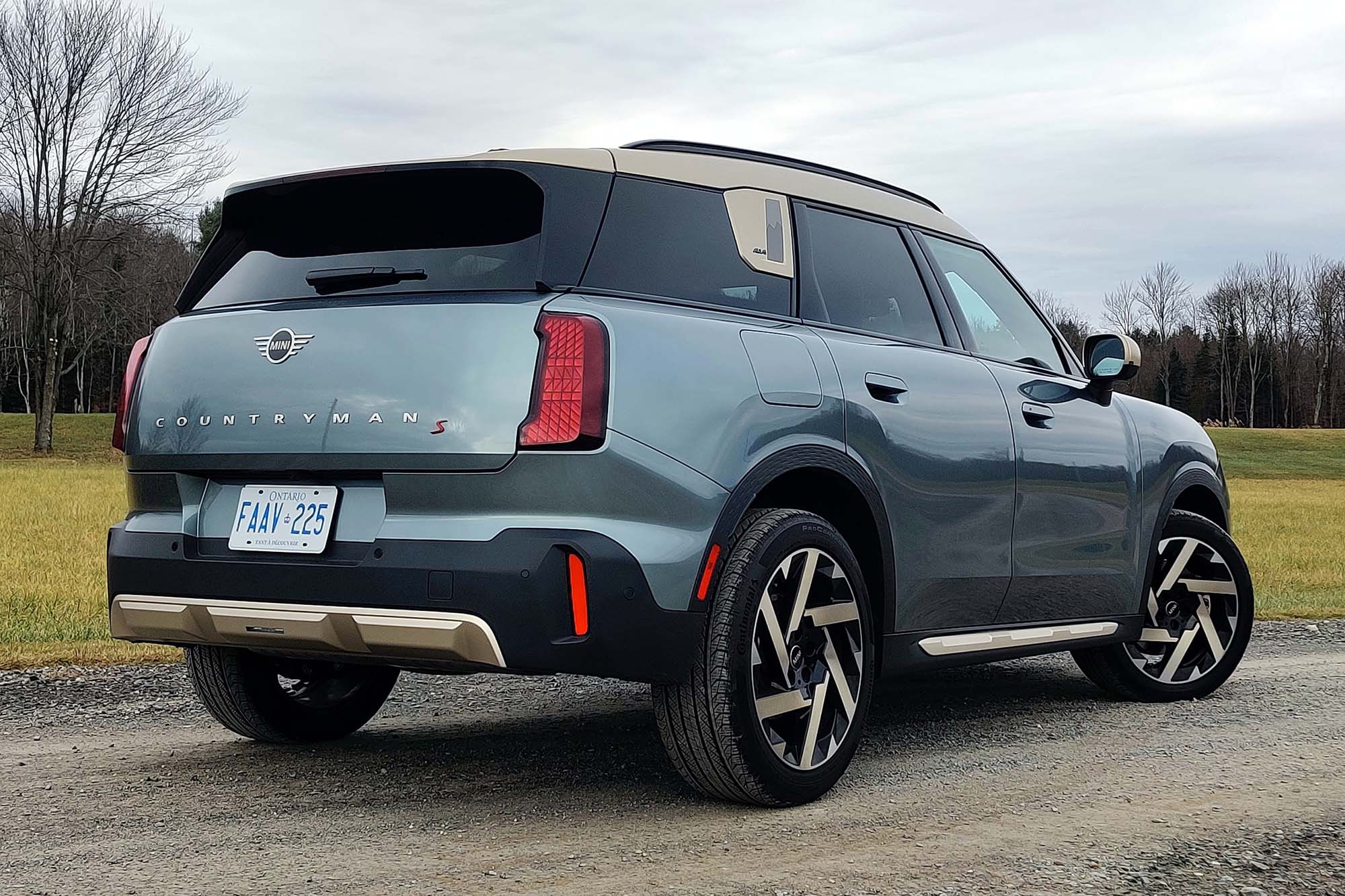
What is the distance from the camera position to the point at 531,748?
502 centimetres

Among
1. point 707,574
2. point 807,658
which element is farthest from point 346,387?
point 807,658

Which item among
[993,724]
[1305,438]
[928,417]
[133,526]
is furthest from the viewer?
[1305,438]

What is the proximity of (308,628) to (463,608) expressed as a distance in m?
0.50

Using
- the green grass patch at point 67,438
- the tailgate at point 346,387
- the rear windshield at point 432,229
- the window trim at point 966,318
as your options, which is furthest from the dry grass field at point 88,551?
the window trim at point 966,318

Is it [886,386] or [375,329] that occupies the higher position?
[375,329]

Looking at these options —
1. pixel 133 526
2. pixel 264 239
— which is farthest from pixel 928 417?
pixel 133 526

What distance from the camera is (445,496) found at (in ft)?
12.0

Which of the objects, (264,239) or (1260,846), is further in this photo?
(264,239)

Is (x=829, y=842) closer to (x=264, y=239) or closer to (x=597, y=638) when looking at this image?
(x=597, y=638)

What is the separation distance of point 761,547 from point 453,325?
1052mm

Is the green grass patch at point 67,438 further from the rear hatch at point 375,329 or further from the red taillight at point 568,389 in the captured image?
the red taillight at point 568,389

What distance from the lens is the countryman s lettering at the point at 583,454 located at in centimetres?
361

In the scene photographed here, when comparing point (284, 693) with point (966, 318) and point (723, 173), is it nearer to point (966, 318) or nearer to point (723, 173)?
point (723, 173)

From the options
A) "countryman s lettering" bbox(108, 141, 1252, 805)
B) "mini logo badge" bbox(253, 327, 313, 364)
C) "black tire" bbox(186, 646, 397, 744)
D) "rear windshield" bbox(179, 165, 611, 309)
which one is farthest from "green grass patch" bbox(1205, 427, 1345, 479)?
"mini logo badge" bbox(253, 327, 313, 364)
